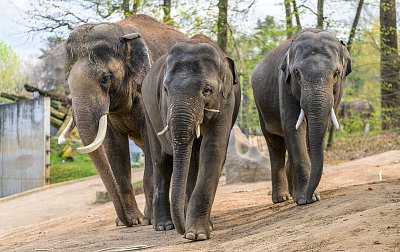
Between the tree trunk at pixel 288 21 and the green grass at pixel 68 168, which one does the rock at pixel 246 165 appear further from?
the green grass at pixel 68 168

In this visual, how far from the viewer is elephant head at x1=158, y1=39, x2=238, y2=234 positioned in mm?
7570

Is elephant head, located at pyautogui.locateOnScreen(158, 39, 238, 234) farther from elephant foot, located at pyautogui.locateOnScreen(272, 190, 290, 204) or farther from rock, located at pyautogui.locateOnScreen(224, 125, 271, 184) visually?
rock, located at pyautogui.locateOnScreen(224, 125, 271, 184)

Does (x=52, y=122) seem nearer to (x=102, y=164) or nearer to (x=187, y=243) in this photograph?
(x=102, y=164)

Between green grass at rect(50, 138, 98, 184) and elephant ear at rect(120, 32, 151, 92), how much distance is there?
16283mm

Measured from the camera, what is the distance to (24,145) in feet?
81.6

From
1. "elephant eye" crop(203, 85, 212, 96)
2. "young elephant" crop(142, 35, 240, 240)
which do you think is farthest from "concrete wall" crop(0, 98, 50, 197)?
"elephant eye" crop(203, 85, 212, 96)

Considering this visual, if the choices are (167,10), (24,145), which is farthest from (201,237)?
(24,145)

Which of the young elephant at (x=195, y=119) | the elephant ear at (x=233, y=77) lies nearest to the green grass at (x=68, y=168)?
the elephant ear at (x=233, y=77)

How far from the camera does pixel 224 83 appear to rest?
27.4ft

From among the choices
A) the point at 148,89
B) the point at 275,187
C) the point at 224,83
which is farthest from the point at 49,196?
the point at 224,83

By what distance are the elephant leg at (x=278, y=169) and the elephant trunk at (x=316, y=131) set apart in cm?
200

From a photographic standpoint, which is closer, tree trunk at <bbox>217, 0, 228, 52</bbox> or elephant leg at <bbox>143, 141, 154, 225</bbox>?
elephant leg at <bbox>143, 141, 154, 225</bbox>

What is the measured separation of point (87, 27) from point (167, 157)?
2.24 meters

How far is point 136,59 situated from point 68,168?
58.8 ft
